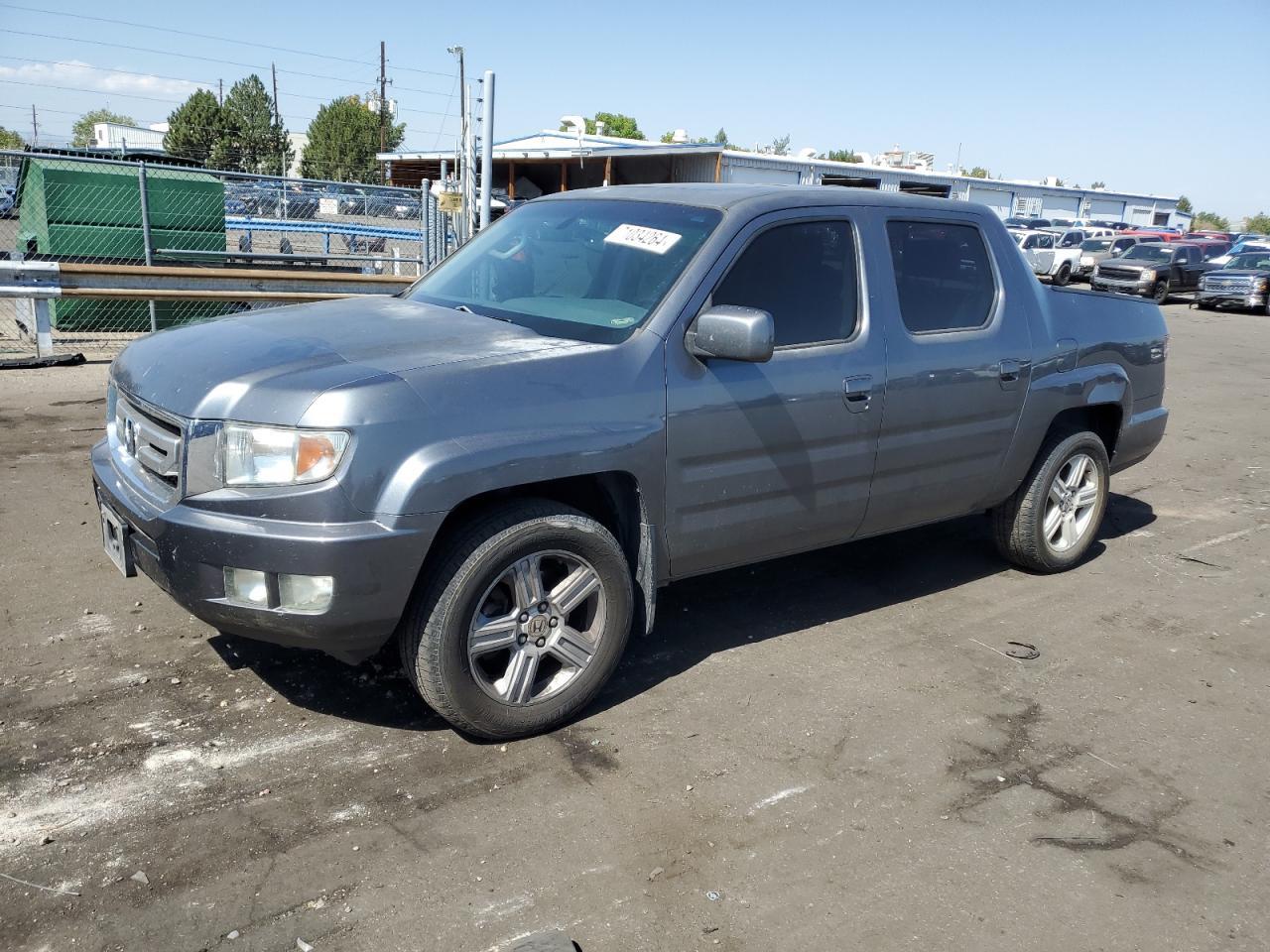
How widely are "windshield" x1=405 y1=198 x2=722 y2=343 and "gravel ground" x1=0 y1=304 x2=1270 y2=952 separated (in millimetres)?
1462

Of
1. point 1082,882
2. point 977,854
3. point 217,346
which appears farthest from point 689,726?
point 217,346

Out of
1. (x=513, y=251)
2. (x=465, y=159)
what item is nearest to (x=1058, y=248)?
(x=465, y=159)

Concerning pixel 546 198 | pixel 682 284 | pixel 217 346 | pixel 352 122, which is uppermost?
pixel 352 122

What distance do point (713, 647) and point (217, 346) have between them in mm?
2327

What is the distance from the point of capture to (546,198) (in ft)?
15.8

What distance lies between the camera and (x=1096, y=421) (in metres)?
5.76

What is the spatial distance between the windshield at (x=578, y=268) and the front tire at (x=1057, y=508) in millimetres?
2443

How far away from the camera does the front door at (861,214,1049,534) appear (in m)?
4.49

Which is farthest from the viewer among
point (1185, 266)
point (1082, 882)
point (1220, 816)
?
point (1185, 266)

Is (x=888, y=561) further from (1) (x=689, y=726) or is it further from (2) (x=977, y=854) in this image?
(2) (x=977, y=854)

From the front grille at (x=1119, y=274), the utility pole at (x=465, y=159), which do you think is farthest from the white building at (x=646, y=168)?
the utility pole at (x=465, y=159)

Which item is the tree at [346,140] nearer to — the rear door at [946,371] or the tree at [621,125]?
the tree at [621,125]

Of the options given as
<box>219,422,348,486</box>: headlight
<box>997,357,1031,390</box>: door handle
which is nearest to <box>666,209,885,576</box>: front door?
<box>997,357,1031,390</box>: door handle

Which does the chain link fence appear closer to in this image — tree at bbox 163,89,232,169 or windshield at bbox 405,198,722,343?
windshield at bbox 405,198,722,343
